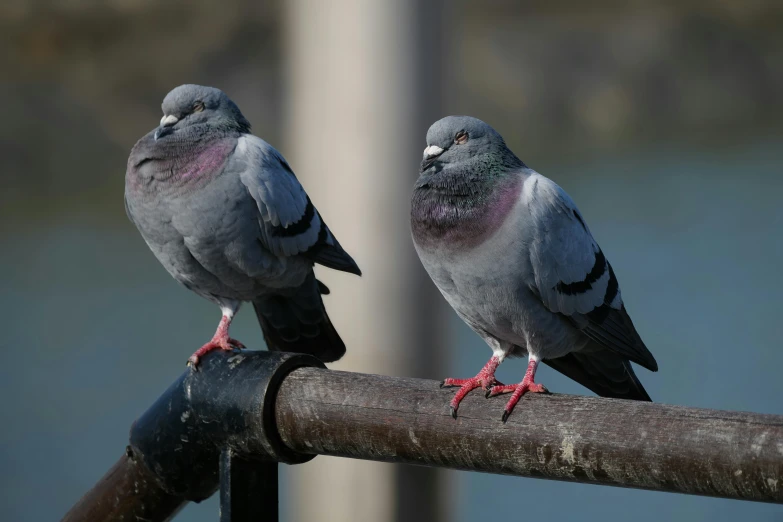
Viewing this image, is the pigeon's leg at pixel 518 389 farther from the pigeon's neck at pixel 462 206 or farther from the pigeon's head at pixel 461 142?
the pigeon's head at pixel 461 142

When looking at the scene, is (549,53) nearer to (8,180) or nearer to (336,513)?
(8,180)

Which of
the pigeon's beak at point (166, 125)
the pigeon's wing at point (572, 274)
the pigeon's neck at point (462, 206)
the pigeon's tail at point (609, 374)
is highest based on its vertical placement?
the pigeon's beak at point (166, 125)

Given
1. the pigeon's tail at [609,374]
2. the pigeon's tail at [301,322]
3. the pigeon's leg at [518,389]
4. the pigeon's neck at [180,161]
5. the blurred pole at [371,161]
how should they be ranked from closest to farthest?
the pigeon's leg at [518,389] → the pigeon's neck at [180,161] → the pigeon's tail at [609,374] → the pigeon's tail at [301,322] → the blurred pole at [371,161]

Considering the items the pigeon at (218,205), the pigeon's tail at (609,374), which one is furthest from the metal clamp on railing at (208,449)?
the pigeon's tail at (609,374)

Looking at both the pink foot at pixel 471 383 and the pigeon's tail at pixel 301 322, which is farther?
the pigeon's tail at pixel 301 322

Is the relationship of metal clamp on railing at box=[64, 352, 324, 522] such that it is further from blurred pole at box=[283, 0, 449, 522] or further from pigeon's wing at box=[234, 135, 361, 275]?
blurred pole at box=[283, 0, 449, 522]

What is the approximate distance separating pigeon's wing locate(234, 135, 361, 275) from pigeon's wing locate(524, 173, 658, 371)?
1.67 ft

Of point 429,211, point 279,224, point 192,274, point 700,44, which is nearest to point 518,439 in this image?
point 429,211

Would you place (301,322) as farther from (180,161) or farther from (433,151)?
(433,151)

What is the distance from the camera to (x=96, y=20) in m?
10.1

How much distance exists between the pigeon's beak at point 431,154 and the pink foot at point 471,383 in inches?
17.8

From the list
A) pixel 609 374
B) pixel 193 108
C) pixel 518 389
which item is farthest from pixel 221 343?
pixel 609 374

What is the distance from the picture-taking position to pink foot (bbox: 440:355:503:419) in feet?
5.17

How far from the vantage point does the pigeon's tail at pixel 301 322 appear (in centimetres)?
234
